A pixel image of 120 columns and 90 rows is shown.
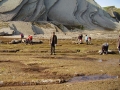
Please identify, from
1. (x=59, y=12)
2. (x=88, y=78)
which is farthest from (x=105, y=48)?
(x=59, y=12)

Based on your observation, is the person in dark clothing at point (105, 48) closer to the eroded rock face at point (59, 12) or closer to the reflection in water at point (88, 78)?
the reflection in water at point (88, 78)

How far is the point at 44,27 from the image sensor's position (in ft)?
241

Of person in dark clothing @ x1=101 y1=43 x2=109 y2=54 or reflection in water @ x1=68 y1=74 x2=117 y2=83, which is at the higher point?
person in dark clothing @ x1=101 y1=43 x2=109 y2=54

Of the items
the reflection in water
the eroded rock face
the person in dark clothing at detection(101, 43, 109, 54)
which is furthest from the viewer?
the eroded rock face

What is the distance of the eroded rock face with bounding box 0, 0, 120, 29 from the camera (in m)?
75.6

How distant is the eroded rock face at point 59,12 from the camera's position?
75.6 m

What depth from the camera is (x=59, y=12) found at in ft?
299

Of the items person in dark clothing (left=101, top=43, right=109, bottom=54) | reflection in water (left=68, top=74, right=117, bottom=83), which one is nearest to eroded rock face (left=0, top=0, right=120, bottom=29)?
person in dark clothing (left=101, top=43, right=109, bottom=54)

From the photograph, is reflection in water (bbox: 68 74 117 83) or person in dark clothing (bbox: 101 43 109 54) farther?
person in dark clothing (bbox: 101 43 109 54)

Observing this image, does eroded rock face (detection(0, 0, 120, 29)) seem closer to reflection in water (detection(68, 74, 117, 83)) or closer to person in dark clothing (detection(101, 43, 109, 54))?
person in dark clothing (detection(101, 43, 109, 54))

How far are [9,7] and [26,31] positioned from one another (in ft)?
44.5

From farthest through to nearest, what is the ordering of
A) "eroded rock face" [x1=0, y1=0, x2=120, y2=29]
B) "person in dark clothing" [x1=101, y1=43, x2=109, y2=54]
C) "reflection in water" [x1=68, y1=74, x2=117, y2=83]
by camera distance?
"eroded rock face" [x1=0, y1=0, x2=120, y2=29]
"person in dark clothing" [x1=101, y1=43, x2=109, y2=54]
"reflection in water" [x1=68, y1=74, x2=117, y2=83]

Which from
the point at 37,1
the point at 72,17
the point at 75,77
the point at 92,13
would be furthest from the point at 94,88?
the point at 92,13

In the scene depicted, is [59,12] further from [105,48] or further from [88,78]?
[88,78]
